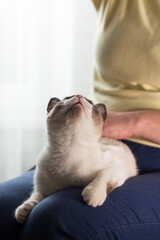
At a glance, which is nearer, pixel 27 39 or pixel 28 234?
pixel 28 234

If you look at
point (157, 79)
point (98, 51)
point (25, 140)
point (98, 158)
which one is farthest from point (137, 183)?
point (25, 140)

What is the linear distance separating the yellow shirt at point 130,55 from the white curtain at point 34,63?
2.60 ft

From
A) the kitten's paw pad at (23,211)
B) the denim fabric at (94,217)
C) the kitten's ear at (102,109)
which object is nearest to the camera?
the denim fabric at (94,217)

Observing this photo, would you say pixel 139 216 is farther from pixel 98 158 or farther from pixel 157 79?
pixel 157 79

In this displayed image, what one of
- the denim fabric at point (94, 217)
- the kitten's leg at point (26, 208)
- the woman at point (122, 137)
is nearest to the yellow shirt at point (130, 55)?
the woman at point (122, 137)

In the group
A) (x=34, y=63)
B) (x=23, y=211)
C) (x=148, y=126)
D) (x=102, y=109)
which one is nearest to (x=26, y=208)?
(x=23, y=211)

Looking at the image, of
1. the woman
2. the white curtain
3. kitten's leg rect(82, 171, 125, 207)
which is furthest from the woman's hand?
the white curtain

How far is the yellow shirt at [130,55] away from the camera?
1165 mm

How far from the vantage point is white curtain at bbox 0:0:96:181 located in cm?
199

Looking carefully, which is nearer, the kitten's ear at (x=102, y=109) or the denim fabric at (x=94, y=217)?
the denim fabric at (x=94, y=217)

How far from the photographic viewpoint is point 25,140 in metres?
2.11

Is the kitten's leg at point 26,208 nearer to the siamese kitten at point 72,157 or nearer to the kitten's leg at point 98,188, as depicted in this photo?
the siamese kitten at point 72,157

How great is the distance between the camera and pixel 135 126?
3.65 ft

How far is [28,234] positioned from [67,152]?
0.81ft
